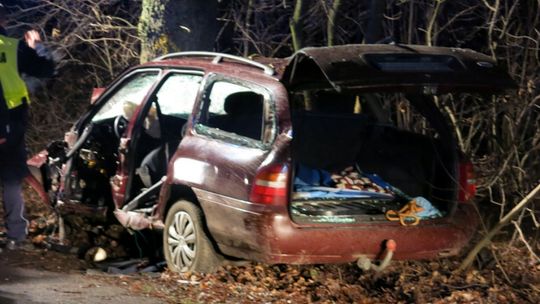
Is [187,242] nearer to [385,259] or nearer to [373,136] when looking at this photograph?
[385,259]

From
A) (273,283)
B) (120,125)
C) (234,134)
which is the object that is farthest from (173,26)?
(273,283)

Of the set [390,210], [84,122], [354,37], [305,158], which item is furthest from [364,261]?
[354,37]

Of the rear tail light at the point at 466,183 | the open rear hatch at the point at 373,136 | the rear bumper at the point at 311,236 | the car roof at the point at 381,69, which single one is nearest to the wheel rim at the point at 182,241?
the rear bumper at the point at 311,236

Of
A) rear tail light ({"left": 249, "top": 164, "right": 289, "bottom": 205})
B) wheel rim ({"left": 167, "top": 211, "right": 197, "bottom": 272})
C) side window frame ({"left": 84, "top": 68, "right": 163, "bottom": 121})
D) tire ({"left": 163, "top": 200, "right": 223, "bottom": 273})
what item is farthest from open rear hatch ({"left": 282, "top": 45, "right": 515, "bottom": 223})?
side window frame ({"left": 84, "top": 68, "right": 163, "bottom": 121})

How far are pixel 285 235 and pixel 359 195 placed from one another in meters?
1.07

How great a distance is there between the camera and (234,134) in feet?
22.1

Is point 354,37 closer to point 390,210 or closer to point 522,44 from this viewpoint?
point 522,44

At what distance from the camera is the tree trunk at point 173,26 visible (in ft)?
33.0

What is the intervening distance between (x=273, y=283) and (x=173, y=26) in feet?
13.8

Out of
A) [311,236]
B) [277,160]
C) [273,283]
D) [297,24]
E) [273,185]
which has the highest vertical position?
[297,24]

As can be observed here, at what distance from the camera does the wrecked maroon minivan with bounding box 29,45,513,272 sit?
6230 millimetres

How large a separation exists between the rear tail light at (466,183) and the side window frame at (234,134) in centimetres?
173

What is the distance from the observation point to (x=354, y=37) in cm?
1203

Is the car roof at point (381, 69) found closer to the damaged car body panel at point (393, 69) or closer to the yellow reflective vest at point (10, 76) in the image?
the damaged car body panel at point (393, 69)
